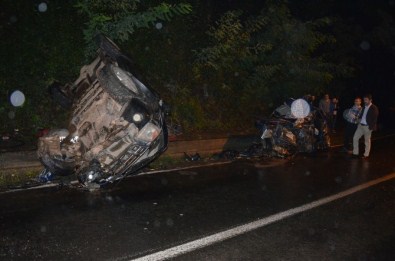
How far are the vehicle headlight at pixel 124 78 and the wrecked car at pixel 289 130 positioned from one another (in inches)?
195

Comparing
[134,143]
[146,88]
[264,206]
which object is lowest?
[264,206]

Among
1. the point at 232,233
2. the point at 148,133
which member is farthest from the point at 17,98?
the point at 232,233

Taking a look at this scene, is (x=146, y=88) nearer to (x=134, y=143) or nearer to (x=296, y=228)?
(x=134, y=143)

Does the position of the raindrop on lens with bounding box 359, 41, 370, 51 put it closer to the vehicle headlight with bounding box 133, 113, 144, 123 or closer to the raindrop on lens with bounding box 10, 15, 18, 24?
the raindrop on lens with bounding box 10, 15, 18, 24

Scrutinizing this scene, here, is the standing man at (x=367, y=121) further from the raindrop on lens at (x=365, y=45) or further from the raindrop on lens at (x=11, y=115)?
the raindrop on lens at (x=365, y=45)

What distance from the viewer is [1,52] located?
26.7ft

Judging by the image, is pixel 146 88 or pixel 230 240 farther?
pixel 146 88

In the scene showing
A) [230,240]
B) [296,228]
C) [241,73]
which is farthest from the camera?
[241,73]

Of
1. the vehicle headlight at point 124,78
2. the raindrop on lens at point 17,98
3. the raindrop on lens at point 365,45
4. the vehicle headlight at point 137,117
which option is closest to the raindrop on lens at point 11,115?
the raindrop on lens at point 17,98

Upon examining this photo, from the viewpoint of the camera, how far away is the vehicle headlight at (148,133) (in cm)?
547

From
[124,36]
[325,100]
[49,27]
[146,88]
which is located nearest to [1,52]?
[49,27]

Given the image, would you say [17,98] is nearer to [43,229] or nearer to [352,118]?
[43,229]

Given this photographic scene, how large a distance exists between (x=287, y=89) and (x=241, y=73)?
236cm

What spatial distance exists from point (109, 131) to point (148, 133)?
25.2 inches
